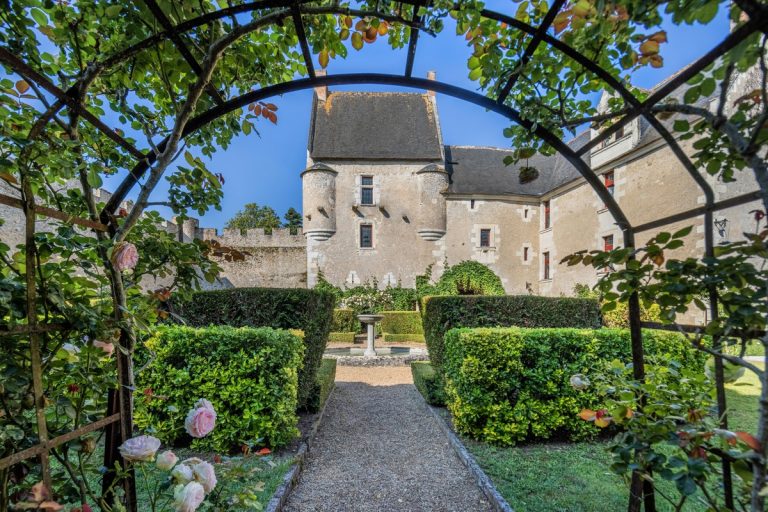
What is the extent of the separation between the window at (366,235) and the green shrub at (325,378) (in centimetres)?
1002

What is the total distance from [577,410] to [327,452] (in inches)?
109

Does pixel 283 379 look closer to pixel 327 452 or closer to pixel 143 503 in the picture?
pixel 327 452

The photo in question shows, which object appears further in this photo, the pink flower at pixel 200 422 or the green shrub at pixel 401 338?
the green shrub at pixel 401 338

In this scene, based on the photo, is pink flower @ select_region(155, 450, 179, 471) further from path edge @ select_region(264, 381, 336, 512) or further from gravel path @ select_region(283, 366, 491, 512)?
gravel path @ select_region(283, 366, 491, 512)

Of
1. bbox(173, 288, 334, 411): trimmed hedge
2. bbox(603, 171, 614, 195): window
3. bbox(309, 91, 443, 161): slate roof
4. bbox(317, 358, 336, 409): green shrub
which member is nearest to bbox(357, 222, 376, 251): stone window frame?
bbox(309, 91, 443, 161): slate roof

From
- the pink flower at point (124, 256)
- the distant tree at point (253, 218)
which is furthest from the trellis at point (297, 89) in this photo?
the distant tree at point (253, 218)

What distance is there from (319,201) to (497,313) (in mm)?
12001

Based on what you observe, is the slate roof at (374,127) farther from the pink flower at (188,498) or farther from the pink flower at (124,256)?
the pink flower at (188,498)

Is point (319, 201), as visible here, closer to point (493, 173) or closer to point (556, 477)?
point (493, 173)

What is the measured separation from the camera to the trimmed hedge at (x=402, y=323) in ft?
47.6

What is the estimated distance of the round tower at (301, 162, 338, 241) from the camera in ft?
54.1

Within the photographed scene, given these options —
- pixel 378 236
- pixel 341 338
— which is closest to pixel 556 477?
pixel 341 338

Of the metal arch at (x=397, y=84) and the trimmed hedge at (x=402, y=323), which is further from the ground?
the metal arch at (x=397, y=84)

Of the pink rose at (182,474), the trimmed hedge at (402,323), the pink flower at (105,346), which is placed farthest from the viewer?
the trimmed hedge at (402,323)
